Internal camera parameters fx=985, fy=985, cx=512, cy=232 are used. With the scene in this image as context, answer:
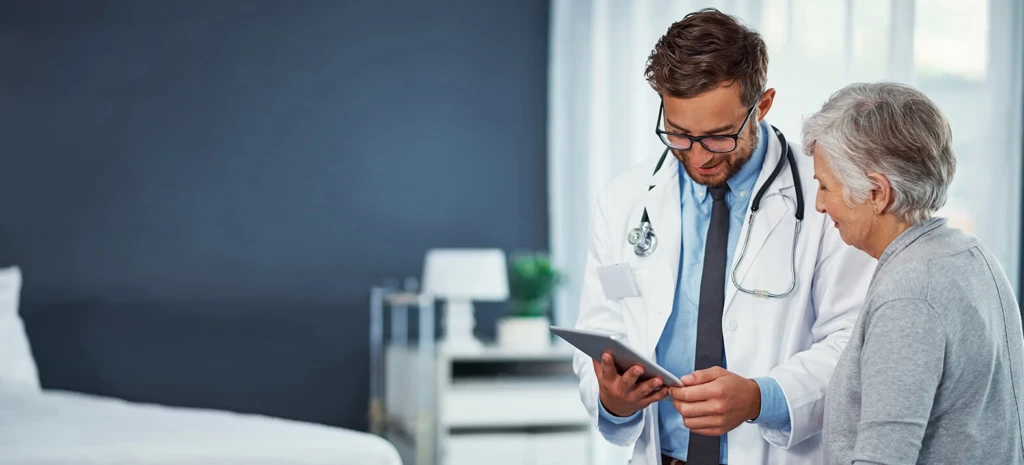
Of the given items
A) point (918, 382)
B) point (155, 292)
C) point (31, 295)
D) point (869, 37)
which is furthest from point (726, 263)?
point (31, 295)

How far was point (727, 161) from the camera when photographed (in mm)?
1768

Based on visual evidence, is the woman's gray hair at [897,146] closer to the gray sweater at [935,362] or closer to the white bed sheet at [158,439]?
the gray sweater at [935,362]

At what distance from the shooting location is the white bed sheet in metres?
2.54

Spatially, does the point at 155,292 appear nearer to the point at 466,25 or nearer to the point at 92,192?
the point at 92,192

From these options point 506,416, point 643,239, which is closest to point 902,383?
point 643,239

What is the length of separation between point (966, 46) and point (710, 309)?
7.35 feet

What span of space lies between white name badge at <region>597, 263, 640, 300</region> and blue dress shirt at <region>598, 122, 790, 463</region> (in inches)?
3.6

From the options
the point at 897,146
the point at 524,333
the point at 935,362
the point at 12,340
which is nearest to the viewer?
the point at 935,362

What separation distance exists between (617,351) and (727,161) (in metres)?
0.43

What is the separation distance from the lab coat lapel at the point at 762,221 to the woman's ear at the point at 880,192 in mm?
404

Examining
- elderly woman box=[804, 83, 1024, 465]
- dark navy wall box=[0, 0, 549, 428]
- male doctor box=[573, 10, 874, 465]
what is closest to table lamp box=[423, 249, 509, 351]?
dark navy wall box=[0, 0, 549, 428]

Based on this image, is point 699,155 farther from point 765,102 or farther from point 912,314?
point 912,314

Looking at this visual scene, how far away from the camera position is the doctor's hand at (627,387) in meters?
1.62

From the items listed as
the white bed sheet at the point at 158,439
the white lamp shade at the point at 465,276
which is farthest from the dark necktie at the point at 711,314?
the white lamp shade at the point at 465,276
